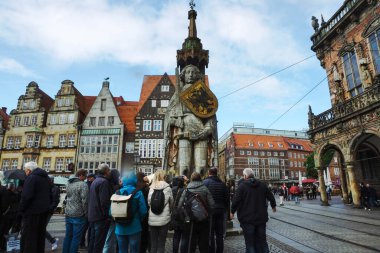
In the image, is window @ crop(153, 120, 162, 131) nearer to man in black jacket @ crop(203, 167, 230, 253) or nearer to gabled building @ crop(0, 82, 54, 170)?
gabled building @ crop(0, 82, 54, 170)

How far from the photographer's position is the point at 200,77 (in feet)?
27.5

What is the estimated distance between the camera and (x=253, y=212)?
15.1 feet

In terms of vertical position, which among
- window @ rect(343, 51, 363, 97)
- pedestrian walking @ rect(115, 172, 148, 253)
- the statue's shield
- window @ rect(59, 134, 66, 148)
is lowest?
pedestrian walking @ rect(115, 172, 148, 253)

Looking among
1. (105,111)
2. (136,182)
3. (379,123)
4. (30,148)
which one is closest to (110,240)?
(136,182)

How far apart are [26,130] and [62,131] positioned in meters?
5.11

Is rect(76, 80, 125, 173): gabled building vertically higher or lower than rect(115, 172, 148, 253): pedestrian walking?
higher

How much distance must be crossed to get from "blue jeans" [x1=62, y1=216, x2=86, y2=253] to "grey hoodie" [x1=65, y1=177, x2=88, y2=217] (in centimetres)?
11

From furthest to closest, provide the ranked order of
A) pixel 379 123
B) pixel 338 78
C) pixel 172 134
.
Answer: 1. pixel 338 78
2. pixel 379 123
3. pixel 172 134

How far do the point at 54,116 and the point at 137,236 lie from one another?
121 ft

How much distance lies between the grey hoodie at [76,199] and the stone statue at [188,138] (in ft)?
9.42

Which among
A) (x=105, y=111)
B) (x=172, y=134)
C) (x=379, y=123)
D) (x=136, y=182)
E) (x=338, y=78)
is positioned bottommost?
(x=136, y=182)

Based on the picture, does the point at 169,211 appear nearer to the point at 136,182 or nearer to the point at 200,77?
Answer: the point at 136,182

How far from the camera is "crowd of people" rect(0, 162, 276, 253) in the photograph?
4.11 metres

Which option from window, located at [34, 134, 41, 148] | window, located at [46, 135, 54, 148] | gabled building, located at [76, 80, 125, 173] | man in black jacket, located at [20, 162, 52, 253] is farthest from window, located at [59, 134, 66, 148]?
man in black jacket, located at [20, 162, 52, 253]
